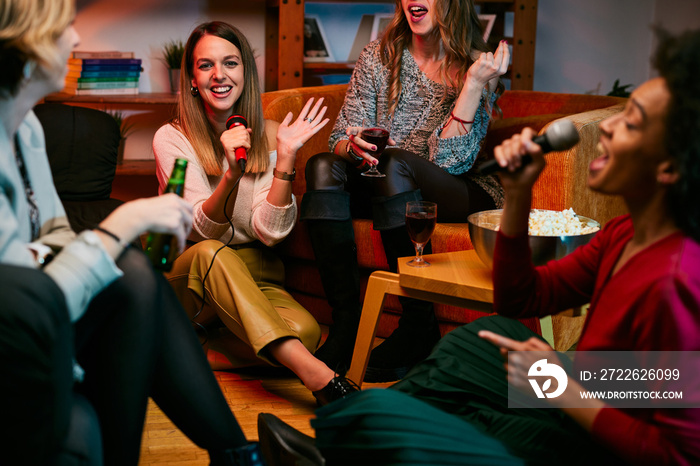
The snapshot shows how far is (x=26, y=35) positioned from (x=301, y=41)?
238cm

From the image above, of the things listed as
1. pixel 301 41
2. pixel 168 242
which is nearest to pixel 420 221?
pixel 168 242

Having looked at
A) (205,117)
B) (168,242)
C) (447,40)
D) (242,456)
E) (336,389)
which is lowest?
(336,389)

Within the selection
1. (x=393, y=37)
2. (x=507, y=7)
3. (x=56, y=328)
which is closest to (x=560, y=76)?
(x=507, y=7)

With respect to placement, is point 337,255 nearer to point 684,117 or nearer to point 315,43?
point 684,117

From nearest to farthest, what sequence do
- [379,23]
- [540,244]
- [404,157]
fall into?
[540,244]
[404,157]
[379,23]

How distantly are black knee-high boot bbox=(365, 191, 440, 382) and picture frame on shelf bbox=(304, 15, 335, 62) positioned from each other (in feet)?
5.00

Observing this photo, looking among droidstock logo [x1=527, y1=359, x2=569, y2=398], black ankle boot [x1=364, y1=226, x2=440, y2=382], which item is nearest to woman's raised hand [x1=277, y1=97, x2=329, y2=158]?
black ankle boot [x1=364, y1=226, x2=440, y2=382]

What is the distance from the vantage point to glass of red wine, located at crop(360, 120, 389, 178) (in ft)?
6.55

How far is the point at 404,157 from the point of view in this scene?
83.3 inches

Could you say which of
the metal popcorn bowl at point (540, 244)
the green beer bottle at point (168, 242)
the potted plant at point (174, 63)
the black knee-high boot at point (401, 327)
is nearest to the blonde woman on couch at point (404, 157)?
the black knee-high boot at point (401, 327)

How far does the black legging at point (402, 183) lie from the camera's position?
2.08 metres

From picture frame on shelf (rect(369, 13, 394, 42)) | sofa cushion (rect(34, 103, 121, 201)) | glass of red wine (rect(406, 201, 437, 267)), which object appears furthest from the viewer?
picture frame on shelf (rect(369, 13, 394, 42))

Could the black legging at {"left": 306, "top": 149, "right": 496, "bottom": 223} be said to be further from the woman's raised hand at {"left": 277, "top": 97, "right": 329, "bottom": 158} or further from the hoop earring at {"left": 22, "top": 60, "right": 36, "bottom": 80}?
the hoop earring at {"left": 22, "top": 60, "right": 36, "bottom": 80}

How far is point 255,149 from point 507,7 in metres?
1.86
